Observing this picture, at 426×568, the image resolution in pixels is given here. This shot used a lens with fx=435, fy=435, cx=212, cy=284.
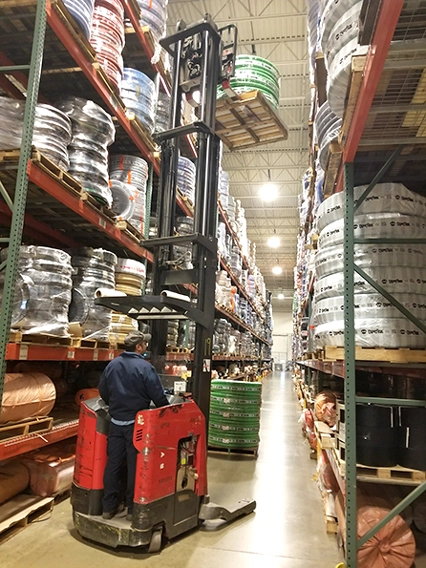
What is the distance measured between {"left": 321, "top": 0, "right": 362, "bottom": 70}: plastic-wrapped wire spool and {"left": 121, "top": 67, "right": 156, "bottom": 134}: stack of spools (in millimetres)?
3217

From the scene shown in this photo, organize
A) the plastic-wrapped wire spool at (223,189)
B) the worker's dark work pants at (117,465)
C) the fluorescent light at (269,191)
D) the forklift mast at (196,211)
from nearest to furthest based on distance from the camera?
the worker's dark work pants at (117,465), the forklift mast at (196,211), the plastic-wrapped wire spool at (223,189), the fluorescent light at (269,191)

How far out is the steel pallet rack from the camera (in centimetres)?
250

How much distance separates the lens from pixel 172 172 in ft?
14.8

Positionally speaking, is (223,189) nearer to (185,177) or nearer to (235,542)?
(185,177)

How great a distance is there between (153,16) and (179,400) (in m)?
5.62

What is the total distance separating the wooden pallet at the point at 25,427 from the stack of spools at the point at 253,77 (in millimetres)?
5879

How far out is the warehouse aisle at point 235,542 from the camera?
3227 mm

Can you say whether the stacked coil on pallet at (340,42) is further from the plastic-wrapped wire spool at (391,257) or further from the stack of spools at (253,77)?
the stack of spools at (253,77)

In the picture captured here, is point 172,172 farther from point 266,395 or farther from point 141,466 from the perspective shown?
point 266,395

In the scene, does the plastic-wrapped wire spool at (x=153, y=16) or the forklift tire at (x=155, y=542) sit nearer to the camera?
the forklift tire at (x=155, y=542)

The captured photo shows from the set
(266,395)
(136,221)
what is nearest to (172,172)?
(136,221)

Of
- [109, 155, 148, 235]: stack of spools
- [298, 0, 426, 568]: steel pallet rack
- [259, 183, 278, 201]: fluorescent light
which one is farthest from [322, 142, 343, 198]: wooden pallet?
[259, 183, 278, 201]: fluorescent light

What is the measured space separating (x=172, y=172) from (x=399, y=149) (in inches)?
86.7

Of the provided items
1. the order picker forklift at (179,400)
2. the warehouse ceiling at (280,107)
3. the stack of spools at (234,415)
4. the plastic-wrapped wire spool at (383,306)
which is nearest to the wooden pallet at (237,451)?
the stack of spools at (234,415)
